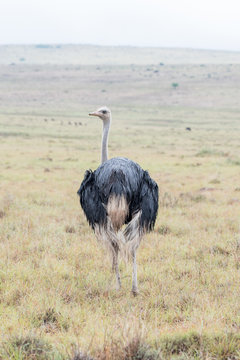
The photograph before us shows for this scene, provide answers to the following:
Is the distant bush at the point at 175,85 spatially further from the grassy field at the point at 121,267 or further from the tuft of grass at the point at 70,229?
the tuft of grass at the point at 70,229

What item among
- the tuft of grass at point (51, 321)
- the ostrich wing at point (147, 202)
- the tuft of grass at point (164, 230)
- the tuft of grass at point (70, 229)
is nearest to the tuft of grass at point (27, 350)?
the tuft of grass at point (51, 321)

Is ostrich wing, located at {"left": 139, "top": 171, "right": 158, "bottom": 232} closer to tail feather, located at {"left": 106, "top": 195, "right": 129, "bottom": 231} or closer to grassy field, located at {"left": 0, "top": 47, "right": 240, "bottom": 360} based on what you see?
tail feather, located at {"left": 106, "top": 195, "right": 129, "bottom": 231}

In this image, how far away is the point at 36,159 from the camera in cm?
1792

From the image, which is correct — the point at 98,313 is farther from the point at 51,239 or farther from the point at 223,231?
the point at 223,231

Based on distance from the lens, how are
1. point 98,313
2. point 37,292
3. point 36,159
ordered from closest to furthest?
point 98,313
point 37,292
point 36,159

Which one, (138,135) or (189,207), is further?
(138,135)

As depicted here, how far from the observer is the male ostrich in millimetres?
4805

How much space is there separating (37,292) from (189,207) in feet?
17.6

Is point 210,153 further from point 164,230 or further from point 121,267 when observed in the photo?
point 121,267

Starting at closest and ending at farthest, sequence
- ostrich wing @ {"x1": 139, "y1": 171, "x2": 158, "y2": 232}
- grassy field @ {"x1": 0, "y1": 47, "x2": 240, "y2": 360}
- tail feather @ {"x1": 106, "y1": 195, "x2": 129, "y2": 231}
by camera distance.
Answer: grassy field @ {"x1": 0, "y1": 47, "x2": 240, "y2": 360}, tail feather @ {"x1": 106, "y1": 195, "x2": 129, "y2": 231}, ostrich wing @ {"x1": 139, "y1": 171, "x2": 158, "y2": 232}

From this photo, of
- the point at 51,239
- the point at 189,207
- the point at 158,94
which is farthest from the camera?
the point at 158,94

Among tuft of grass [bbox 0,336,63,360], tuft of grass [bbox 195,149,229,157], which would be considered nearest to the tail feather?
tuft of grass [bbox 0,336,63,360]

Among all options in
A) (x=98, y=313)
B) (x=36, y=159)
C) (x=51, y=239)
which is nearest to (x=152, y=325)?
(x=98, y=313)

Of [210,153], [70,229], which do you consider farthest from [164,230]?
[210,153]
